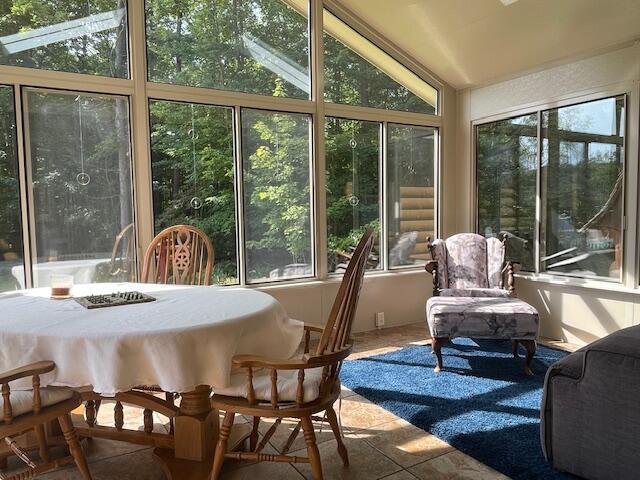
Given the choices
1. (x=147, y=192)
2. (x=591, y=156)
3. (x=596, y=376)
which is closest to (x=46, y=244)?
(x=147, y=192)

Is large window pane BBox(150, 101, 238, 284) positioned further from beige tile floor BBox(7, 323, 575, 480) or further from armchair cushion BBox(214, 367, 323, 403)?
armchair cushion BBox(214, 367, 323, 403)

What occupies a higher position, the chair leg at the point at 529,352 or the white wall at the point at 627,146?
the white wall at the point at 627,146

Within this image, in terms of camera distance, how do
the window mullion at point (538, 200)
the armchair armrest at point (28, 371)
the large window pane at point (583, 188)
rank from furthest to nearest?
1. the window mullion at point (538, 200)
2. the large window pane at point (583, 188)
3. the armchair armrest at point (28, 371)

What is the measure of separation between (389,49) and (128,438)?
13.4ft

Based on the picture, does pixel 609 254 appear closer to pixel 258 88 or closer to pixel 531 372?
pixel 531 372

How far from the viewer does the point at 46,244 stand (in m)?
3.21

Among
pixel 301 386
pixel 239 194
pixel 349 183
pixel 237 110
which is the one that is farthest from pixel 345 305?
pixel 349 183

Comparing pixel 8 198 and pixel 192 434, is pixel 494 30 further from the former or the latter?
pixel 8 198

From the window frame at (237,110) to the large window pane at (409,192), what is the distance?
0.24ft

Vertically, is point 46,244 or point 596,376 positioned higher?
point 46,244

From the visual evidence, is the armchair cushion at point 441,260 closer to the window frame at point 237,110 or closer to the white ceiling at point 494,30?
the window frame at point 237,110

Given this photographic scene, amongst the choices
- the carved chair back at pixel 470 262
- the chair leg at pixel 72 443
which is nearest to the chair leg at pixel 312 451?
the chair leg at pixel 72 443

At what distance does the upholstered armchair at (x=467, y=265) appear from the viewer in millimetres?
4030

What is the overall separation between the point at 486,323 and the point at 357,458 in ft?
5.18
